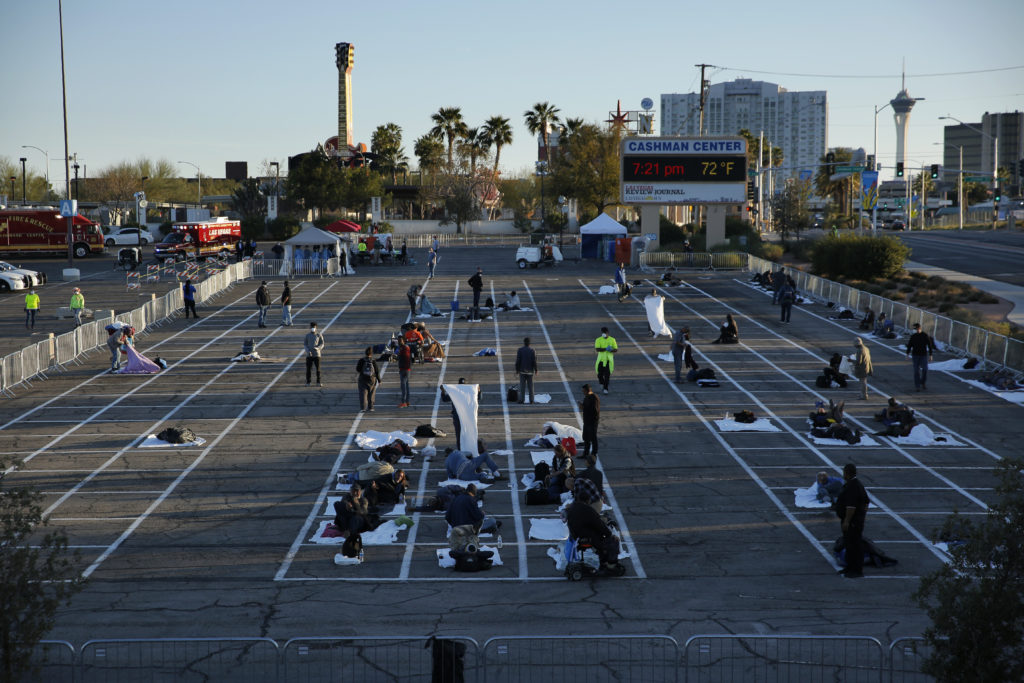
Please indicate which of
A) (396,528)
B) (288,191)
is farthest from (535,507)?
(288,191)

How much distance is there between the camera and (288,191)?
99.8m

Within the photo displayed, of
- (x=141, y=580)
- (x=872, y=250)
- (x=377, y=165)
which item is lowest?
(x=141, y=580)

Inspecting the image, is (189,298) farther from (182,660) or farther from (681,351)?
(182,660)

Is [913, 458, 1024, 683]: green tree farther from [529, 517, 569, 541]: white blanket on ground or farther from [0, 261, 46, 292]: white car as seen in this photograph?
[0, 261, 46, 292]: white car

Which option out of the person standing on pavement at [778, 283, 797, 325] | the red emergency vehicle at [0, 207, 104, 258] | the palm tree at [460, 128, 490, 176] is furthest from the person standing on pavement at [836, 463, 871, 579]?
the palm tree at [460, 128, 490, 176]

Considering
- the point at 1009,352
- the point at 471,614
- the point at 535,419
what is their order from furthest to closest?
1. the point at 1009,352
2. the point at 535,419
3. the point at 471,614

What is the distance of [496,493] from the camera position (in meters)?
16.3

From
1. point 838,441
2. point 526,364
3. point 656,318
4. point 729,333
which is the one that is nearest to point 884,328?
point 729,333

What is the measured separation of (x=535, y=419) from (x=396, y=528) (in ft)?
26.9

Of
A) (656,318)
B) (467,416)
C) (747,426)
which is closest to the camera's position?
(467,416)

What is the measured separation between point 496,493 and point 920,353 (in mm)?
13040

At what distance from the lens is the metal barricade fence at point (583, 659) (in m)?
9.45

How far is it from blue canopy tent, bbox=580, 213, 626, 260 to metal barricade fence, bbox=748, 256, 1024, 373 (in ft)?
59.9

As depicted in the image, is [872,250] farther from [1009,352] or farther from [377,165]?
[377,165]
